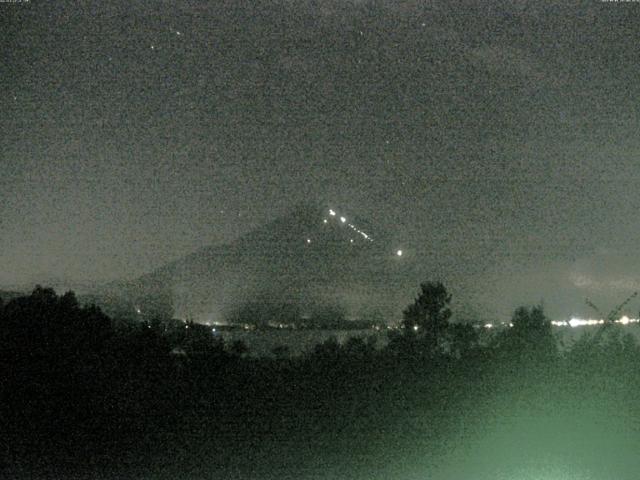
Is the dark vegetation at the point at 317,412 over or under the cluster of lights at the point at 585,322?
under

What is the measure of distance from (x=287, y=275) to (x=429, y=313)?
3894cm

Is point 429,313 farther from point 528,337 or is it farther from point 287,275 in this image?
point 287,275

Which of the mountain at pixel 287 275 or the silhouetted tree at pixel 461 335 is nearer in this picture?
the silhouetted tree at pixel 461 335

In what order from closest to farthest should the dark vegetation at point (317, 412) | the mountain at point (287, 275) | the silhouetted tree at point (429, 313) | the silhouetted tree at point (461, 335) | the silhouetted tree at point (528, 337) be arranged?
1. the dark vegetation at point (317, 412)
2. the silhouetted tree at point (528, 337)
3. the silhouetted tree at point (461, 335)
4. the silhouetted tree at point (429, 313)
5. the mountain at point (287, 275)

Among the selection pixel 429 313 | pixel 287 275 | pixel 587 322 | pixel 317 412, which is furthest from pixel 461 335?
pixel 287 275

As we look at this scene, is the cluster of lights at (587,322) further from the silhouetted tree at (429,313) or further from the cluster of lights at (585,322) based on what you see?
the silhouetted tree at (429,313)

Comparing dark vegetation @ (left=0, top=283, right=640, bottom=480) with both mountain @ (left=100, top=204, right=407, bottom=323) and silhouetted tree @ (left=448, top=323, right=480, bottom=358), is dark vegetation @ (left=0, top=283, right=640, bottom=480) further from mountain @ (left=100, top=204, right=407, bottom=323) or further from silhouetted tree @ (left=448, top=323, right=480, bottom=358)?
mountain @ (left=100, top=204, right=407, bottom=323)

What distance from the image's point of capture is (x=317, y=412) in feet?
38.4

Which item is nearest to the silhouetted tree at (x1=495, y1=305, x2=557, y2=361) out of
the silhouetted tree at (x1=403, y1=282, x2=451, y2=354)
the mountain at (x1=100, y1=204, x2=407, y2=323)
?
the silhouetted tree at (x1=403, y1=282, x2=451, y2=354)

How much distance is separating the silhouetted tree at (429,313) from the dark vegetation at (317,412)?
7.63 m

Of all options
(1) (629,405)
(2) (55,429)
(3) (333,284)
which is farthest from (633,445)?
(3) (333,284)

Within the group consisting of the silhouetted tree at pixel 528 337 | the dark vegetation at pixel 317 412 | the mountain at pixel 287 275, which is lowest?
the dark vegetation at pixel 317 412

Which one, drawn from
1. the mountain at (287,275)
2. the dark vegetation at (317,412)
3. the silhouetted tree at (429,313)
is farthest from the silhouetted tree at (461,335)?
the mountain at (287,275)

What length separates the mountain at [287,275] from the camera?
43.7 m
